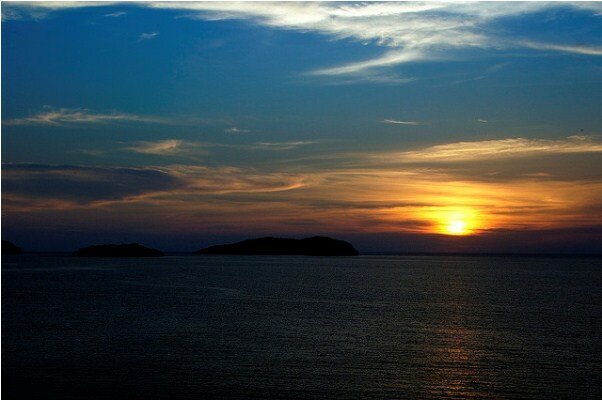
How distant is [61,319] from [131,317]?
17.9 feet

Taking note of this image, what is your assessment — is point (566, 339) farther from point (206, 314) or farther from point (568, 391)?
point (206, 314)

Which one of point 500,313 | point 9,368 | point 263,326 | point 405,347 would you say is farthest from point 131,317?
point 500,313

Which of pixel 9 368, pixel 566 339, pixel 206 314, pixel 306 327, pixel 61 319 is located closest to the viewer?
pixel 9 368

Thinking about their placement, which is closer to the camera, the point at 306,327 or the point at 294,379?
the point at 294,379

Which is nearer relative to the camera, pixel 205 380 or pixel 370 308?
pixel 205 380

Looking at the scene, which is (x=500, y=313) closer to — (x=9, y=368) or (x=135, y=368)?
(x=135, y=368)

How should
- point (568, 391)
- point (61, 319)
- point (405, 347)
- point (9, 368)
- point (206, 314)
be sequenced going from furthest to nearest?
point (206, 314) < point (61, 319) < point (405, 347) < point (9, 368) < point (568, 391)

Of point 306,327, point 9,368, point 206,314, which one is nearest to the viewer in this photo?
point 9,368

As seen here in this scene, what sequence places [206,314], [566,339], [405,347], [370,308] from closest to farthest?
[405,347], [566,339], [206,314], [370,308]

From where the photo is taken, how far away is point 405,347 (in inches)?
1496

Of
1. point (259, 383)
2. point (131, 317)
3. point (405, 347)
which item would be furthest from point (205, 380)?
point (131, 317)

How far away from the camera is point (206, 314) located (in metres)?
55.3

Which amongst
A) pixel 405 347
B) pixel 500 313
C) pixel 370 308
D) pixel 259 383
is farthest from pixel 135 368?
pixel 500 313

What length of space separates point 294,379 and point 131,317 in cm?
2693
